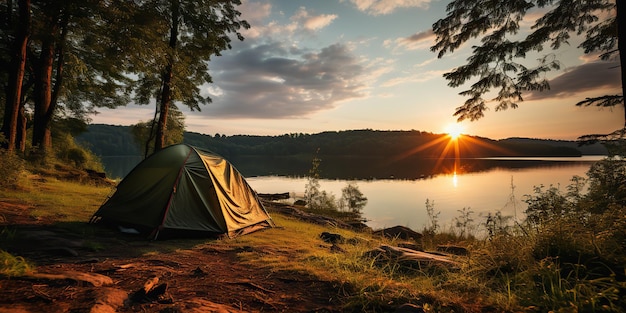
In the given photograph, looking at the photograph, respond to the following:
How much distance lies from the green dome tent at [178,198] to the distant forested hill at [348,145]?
111568mm

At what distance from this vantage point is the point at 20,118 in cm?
1669

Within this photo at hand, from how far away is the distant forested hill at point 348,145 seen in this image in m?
117

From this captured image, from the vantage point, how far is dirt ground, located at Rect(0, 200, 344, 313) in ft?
11.6

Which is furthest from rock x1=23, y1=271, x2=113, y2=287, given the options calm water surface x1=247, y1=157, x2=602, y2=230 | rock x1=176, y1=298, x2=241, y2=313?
calm water surface x1=247, y1=157, x2=602, y2=230

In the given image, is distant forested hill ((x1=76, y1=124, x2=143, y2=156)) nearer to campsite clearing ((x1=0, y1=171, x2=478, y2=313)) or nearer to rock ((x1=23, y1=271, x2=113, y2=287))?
campsite clearing ((x1=0, y1=171, x2=478, y2=313))

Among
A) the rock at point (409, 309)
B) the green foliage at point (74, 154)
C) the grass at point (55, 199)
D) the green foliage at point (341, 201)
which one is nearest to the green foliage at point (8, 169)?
the grass at point (55, 199)

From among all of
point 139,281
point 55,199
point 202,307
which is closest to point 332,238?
point 139,281

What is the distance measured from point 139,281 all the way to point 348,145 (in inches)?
4964

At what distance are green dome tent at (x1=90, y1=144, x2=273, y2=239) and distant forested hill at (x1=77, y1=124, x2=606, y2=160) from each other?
366ft

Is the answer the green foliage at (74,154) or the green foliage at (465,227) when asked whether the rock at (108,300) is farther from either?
the green foliage at (74,154)

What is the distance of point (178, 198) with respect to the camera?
326 inches

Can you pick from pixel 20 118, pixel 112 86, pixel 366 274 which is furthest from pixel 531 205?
pixel 112 86

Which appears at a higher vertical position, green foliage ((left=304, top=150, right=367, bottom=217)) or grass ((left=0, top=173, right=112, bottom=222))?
grass ((left=0, top=173, right=112, bottom=222))

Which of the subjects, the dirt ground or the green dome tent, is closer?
the dirt ground
